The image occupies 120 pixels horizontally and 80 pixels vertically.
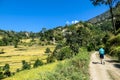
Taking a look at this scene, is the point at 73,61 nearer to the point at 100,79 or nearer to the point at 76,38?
the point at 100,79

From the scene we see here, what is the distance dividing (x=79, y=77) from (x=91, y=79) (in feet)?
14.8

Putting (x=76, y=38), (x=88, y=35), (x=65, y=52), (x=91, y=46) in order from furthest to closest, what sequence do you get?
(x=88, y=35)
(x=76, y=38)
(x=91, y=46)
(x=65, y=52)

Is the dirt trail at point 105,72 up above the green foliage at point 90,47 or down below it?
below

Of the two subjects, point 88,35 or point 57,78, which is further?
point 88,35

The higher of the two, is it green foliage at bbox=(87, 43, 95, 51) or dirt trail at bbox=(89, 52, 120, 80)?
green foliage at bbox=(87, 43, 95, 51)

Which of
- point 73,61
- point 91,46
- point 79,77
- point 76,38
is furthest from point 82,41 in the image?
point 79,77

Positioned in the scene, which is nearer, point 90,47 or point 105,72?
point 105,72

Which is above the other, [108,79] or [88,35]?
[88,35]

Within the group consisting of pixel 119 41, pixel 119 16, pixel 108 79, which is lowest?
pixel 108 79

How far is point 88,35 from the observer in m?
137

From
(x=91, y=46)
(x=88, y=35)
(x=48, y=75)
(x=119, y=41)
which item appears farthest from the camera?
(x=88, y=35)

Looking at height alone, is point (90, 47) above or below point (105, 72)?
above

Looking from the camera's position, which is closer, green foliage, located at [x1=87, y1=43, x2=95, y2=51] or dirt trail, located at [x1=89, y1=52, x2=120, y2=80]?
dirt trail, located at [x1=89, y1=52, x2=120, y2=80]

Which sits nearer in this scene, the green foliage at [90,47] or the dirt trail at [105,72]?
the dirt trail at [105,72]
